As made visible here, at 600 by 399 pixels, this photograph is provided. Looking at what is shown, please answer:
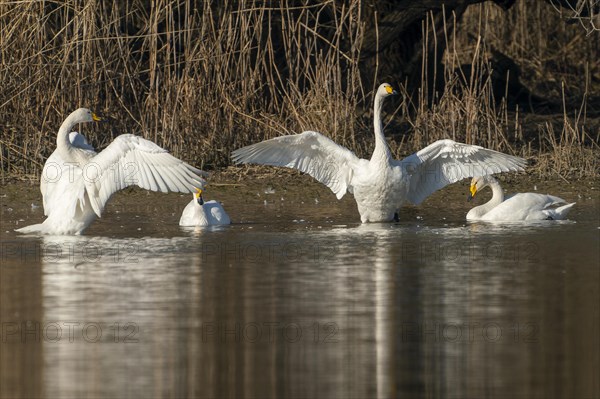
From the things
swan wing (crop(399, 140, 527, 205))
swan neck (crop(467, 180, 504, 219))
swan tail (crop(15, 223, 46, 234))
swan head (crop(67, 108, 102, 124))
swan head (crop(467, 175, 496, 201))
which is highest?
swan head (crop(67, 108, 102, 124))

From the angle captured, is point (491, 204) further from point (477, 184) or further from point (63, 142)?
point (63, 142)

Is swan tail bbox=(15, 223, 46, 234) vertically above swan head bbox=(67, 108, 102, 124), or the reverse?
swan head bbox=(67, 108, 102, 124)

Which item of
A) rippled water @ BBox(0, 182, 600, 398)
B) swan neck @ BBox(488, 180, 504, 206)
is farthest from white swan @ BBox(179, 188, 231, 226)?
swan neck @ BBox(488, 180, 504, 206)

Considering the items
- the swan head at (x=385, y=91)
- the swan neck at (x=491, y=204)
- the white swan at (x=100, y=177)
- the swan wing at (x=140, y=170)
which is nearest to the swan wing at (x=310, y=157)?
the swan head at (x=385, y=91)

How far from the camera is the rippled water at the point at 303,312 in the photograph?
5.89 metres

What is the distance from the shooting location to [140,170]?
1035cm

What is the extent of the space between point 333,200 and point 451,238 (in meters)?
3.15

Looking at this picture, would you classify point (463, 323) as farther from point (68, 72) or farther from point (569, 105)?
point (569, 105)

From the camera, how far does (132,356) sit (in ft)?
20.7

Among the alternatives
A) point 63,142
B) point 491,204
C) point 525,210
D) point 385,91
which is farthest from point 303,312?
point 385,91

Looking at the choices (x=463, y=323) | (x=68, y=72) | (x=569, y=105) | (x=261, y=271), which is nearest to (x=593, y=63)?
(x=569, y=105)

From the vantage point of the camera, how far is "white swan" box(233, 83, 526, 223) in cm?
1170

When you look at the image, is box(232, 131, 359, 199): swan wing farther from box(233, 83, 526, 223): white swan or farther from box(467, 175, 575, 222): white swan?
box(467, 175, 575, 222): white swan

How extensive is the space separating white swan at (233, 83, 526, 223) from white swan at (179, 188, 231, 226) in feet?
2.60
